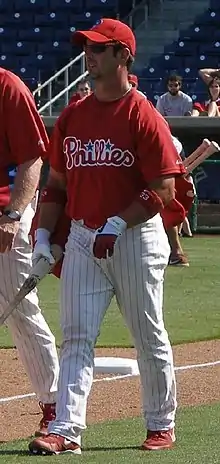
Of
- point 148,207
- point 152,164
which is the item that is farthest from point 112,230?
point 152,164

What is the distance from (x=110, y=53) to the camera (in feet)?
15.5

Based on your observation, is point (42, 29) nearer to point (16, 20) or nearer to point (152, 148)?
point (16, 20)

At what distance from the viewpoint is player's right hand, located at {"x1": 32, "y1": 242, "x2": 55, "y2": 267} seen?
488 centimetres

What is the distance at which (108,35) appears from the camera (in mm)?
4723

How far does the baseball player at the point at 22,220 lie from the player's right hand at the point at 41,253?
20cm

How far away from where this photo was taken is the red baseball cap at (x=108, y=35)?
4695mm

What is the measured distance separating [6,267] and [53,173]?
20.2 inches

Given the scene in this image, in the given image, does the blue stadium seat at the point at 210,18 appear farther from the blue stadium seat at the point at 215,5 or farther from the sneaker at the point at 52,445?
the sneaker at the point at 52,445

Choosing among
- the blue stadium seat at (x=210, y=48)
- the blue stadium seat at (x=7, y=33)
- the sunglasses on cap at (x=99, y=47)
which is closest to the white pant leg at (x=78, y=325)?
the sunglasses on cap at (x=99, y=47)

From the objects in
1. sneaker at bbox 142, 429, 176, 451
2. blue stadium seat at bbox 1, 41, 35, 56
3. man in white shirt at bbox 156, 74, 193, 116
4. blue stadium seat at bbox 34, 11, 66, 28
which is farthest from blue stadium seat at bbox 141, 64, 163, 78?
sneaker at bbox 142, 429, 176, 451

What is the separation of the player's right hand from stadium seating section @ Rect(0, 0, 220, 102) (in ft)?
51.3

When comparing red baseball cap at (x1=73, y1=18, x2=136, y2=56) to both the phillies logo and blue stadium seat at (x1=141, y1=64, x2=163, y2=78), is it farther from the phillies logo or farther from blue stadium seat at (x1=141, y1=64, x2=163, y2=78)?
blue stadium seat at (x1=141, y1=64, x2=163, y2=78)

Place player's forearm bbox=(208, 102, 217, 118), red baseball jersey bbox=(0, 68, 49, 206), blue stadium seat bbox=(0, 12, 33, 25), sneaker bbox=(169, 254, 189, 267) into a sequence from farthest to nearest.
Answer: blue stadium seat bbox=(0, 12, 33, 25) < player's forearm bbox=(208, 102, 217, 118) < sneaker bbox=(169, 254, 189, 267) < red baseball jersey bbox=(0, 68, 49, 206)

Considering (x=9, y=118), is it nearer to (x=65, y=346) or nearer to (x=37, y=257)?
(x=37, y=257)
